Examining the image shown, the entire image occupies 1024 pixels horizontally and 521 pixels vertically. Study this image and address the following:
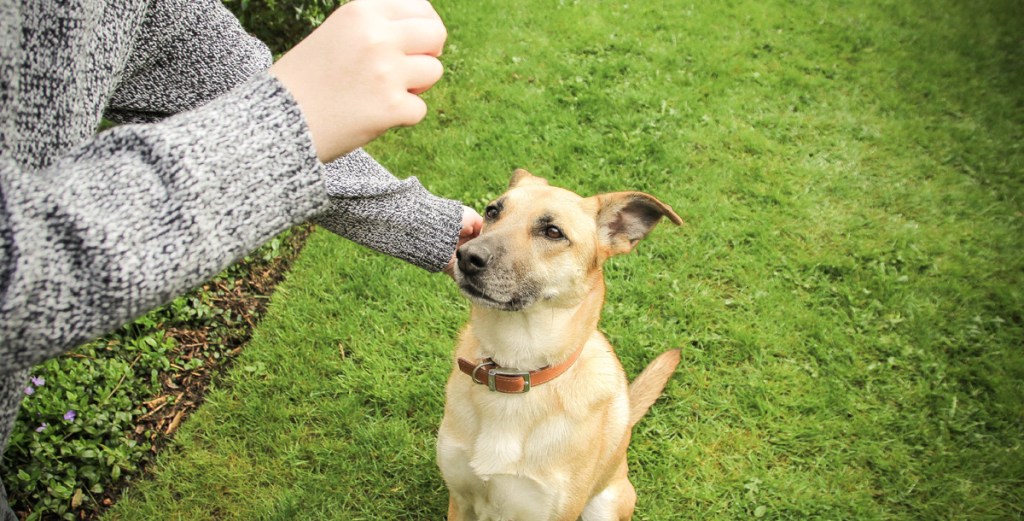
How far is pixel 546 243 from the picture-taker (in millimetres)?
2574

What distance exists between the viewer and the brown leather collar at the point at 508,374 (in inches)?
96.8

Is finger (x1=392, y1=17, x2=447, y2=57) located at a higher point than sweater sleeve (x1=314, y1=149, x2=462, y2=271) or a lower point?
higher

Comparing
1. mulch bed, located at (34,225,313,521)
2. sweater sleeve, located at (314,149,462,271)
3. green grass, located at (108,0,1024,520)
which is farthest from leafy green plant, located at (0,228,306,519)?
sweater sleeve, located at (314,149,462,271)

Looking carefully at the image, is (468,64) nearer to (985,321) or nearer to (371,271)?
(371,271)

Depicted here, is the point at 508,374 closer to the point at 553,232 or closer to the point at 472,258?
the point at 472,258

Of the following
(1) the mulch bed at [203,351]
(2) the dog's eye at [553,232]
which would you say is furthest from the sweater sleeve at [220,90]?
(1) the mulch bed at [203,351]

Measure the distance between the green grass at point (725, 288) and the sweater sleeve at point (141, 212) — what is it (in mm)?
2744

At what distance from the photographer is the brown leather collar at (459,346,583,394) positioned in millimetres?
2459

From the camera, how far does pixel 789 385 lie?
13.3 feet

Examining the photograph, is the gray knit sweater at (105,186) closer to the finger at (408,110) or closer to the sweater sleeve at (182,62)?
the finger at (408,110)

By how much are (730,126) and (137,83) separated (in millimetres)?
5266

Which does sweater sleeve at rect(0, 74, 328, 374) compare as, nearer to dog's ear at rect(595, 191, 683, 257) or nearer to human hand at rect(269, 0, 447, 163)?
human hand at rect(269, 0, 447, 163)

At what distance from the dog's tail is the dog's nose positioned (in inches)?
60.0

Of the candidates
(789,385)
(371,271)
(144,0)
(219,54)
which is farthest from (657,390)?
(144,0)
